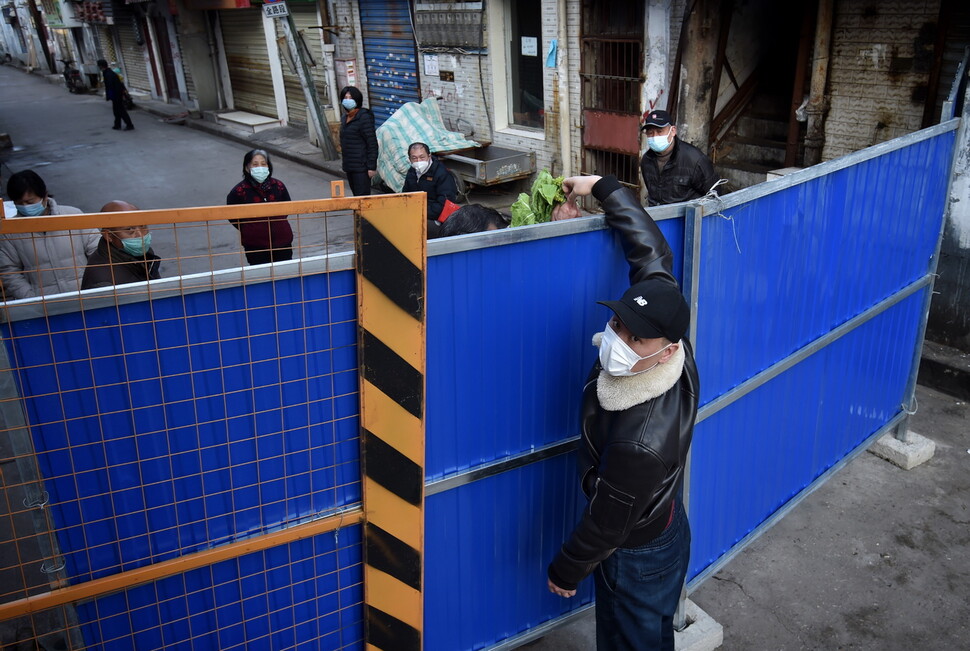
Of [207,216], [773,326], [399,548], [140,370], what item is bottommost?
[399,548]

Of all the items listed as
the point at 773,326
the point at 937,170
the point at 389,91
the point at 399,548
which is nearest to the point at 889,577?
the point at 773,326

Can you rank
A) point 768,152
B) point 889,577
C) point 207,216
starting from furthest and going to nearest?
point 768,152 < point 889,577 < point 207,216

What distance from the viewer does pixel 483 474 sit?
2.93m

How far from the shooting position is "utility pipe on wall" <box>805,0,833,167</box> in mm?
7316

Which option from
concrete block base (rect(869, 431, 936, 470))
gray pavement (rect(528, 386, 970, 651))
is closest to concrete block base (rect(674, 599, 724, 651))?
gray pavement (rect(528, 386, 970, 651))

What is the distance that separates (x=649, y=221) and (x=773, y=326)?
47.0 inches

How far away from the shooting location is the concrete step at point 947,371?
5957 millimetres

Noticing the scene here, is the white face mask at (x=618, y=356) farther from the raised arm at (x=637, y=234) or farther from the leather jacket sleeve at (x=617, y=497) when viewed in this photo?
the raised arm at (x=637, y=234)

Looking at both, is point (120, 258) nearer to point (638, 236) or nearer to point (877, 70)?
point (638, 236)

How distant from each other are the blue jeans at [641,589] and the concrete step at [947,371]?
4.16 metres

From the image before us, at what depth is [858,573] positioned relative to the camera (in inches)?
165

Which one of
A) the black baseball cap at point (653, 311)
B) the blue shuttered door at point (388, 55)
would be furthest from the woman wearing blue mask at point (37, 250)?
the blue shuttered door at point (388, 55)

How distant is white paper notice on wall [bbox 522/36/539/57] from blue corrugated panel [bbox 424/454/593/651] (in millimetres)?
9204

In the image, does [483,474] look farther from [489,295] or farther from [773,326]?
[773,326]
